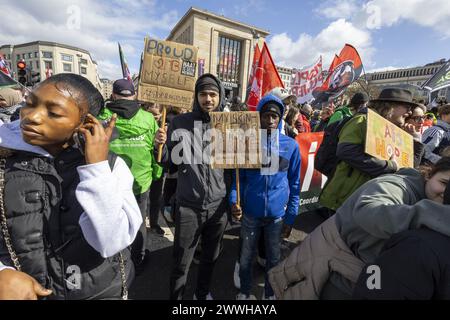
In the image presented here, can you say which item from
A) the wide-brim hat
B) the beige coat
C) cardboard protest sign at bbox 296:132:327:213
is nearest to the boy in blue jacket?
the beige coat

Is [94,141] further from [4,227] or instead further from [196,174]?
[196,174]

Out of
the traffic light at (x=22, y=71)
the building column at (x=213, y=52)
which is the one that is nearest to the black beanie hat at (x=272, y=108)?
the traffic light at (x=22, y=71)

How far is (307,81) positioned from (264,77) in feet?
14.7

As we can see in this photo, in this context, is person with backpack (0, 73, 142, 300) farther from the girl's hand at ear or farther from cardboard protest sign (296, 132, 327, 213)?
cardboard protest sign (296, 132, 327, 213)

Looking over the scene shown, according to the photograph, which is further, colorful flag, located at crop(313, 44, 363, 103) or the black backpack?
colorful flag, located at crop(313, 44, 363, 103)

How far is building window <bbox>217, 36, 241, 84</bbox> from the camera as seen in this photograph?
167 ft

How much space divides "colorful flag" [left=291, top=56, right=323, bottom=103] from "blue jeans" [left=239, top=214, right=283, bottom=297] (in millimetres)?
7090

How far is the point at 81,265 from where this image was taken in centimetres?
119

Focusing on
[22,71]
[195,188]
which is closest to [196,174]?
[195,188]

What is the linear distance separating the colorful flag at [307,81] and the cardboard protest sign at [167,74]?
673 cm

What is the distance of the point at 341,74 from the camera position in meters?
7.30

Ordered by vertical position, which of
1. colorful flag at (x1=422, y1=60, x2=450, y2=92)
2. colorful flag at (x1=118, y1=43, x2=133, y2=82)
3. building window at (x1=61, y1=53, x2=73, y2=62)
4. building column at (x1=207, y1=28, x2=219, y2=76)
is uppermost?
building window at (x1=61, y1=53, x2=73, y2=62)

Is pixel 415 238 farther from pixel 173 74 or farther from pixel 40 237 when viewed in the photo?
pixel 173 74
